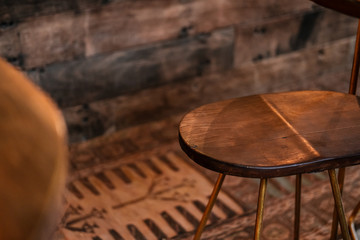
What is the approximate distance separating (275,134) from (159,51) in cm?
123

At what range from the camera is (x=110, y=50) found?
2.21 metres

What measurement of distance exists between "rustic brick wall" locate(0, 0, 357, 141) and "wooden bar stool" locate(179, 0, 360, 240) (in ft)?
3.15

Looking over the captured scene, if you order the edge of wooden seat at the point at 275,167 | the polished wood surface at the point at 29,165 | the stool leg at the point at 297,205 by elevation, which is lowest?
the stool leg at the point at 297,205

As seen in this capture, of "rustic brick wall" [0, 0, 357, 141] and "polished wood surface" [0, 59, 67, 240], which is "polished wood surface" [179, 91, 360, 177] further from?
"rustic brick wall" [0, 0, 357, 141]

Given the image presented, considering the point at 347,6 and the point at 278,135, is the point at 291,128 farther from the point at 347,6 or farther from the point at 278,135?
the point at 347,6

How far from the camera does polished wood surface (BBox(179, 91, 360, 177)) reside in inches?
43.4

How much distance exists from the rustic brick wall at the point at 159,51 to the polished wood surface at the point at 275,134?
3.14 ft

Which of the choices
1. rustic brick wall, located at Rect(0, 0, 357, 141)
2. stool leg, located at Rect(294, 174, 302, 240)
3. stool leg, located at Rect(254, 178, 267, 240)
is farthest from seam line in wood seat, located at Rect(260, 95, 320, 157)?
rustic brick wall, located at Rect(0, 0, 357, 141)

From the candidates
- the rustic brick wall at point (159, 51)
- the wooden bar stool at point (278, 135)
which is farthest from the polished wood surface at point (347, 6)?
the rustic brick wall at point (159, 51)

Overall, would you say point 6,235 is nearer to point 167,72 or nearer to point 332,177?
point 332,177

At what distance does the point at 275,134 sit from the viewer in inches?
47.3

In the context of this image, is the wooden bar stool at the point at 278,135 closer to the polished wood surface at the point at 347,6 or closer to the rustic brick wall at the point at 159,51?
the polished wood surface at the point at 347,6

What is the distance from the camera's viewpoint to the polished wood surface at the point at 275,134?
1.10 meters

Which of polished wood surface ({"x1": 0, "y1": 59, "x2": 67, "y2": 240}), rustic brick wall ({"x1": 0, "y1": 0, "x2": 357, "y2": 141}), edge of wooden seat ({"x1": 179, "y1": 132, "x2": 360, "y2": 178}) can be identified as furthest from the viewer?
rustic brick wall ({"x1": 0, "y1": 0, "x2": 357, "y2": 141})
